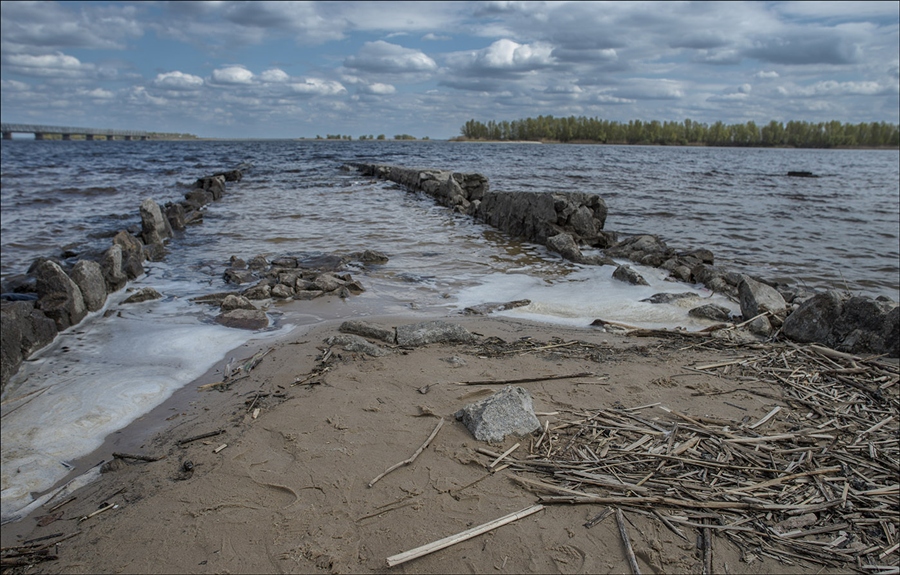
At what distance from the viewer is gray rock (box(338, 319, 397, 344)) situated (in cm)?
480

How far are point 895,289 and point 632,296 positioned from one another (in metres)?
4.70

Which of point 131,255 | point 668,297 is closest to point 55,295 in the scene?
point 131,255

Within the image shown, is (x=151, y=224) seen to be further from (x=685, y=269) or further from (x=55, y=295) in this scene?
(x=685, y=269)

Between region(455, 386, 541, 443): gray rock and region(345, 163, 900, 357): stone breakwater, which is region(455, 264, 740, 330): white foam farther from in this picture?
region(455, 386, 541, 443): gray rock

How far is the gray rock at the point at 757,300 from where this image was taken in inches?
220

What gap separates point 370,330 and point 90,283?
12.8ft

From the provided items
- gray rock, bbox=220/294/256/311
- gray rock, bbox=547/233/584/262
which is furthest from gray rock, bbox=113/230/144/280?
gray rock, bbox=547/233/584/262

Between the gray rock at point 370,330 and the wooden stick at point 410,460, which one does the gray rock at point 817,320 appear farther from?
the wooden stick at point 410,460

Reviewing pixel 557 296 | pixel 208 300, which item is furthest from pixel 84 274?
pixel 557 296

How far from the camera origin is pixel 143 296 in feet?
21.7

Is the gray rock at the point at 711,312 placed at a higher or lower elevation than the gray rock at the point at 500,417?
lower

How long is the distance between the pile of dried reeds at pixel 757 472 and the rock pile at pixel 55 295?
4.72m

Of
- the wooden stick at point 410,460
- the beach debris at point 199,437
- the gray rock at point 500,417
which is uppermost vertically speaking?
the gray rock at point 500,417

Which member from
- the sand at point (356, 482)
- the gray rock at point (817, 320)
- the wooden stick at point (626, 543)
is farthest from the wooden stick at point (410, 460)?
the gray rock at point (817, 320)
